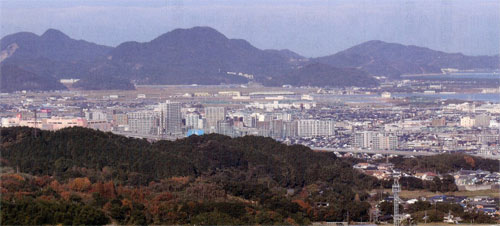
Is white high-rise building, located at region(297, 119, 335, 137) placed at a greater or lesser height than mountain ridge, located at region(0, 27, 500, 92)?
lesser

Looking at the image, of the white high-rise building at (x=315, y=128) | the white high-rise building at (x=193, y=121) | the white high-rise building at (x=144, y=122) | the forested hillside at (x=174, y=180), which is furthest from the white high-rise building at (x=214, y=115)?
the forested hillside at (x=174, y=180)

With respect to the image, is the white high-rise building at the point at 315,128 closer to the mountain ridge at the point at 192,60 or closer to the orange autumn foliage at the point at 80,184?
the orange autumn foliage at the point at 80,184

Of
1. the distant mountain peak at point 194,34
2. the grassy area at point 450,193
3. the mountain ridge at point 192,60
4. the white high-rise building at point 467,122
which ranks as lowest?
the grassy area at point 450,193

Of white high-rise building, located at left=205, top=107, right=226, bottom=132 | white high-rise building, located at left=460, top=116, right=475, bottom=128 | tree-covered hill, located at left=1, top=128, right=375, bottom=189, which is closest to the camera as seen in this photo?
tree-covered hill, located at left=1, top=128, right=375, bottom=189

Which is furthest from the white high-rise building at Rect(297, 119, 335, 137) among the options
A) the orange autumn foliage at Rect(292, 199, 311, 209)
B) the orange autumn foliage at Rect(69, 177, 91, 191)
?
the orange autumn foliage at Rect(69, 177, 91, 191)

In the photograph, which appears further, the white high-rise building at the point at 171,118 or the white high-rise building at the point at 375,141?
the white high-rise building at the point at 171,118

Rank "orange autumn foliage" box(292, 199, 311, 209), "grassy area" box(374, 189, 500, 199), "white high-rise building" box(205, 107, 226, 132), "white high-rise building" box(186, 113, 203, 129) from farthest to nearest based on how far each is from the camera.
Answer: "white high-rise building" box(205, 107, 226, 132) < "white high-rise building" box(186, 113, 203, 129) < "grassy area" box(374, 189, 500, 199) < "orange autumn foliage" box(292, 199, 311, 209)

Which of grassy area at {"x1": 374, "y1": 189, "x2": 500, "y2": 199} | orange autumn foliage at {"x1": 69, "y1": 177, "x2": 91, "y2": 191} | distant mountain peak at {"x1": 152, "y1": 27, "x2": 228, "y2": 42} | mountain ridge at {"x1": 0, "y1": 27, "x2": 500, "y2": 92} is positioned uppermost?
distant mountain peak at {"x1": 152, "y1": 27, "x2": 228, "y2": 42}

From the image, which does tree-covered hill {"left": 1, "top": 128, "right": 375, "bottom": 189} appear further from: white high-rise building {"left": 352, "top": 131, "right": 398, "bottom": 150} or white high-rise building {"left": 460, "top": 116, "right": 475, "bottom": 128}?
white high-rise building {"left": 460, "top": 116, "right": 475, "bottom": 128}
